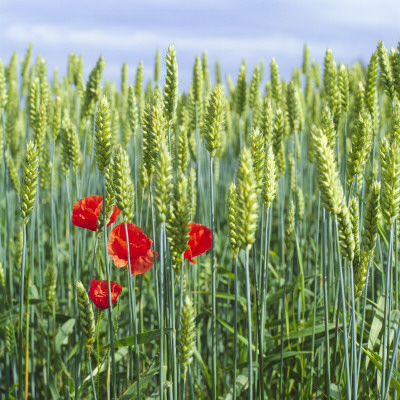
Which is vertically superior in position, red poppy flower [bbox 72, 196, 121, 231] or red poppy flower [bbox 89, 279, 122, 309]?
red poppy flower [bbox 72, 196, 121, 231]

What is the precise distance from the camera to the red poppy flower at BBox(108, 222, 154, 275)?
4.35ft

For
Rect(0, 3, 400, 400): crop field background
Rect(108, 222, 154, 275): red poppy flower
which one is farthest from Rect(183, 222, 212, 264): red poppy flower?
Rect(108, 222, 154, 275): red poppy flower

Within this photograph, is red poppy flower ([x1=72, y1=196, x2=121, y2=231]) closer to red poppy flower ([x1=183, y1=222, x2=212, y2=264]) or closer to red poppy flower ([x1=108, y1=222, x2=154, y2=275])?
red poppy flower ([x1=108, y1=222, x2=154, y2=275])

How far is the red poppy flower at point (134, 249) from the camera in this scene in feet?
4.35

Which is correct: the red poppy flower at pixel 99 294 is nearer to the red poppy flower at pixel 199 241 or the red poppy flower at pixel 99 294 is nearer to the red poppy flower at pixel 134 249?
the red poppy flower at pixel 134 249

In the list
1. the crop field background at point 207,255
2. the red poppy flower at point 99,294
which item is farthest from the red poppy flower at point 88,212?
the red poppy flower at point 99,294

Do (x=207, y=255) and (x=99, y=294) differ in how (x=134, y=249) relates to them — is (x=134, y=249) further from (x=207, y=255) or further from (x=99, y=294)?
(x=207, y=255)

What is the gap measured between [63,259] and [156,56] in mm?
2010

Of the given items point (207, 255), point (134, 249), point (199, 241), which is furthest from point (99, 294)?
point (207, 255)

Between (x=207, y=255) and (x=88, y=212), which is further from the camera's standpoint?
(x=207, y=255)

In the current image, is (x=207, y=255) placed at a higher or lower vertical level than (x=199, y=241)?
lower

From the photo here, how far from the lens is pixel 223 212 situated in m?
3.39

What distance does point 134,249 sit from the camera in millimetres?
1337

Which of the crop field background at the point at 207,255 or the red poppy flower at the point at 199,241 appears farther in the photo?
the red poppy flower at the point at 199,241
